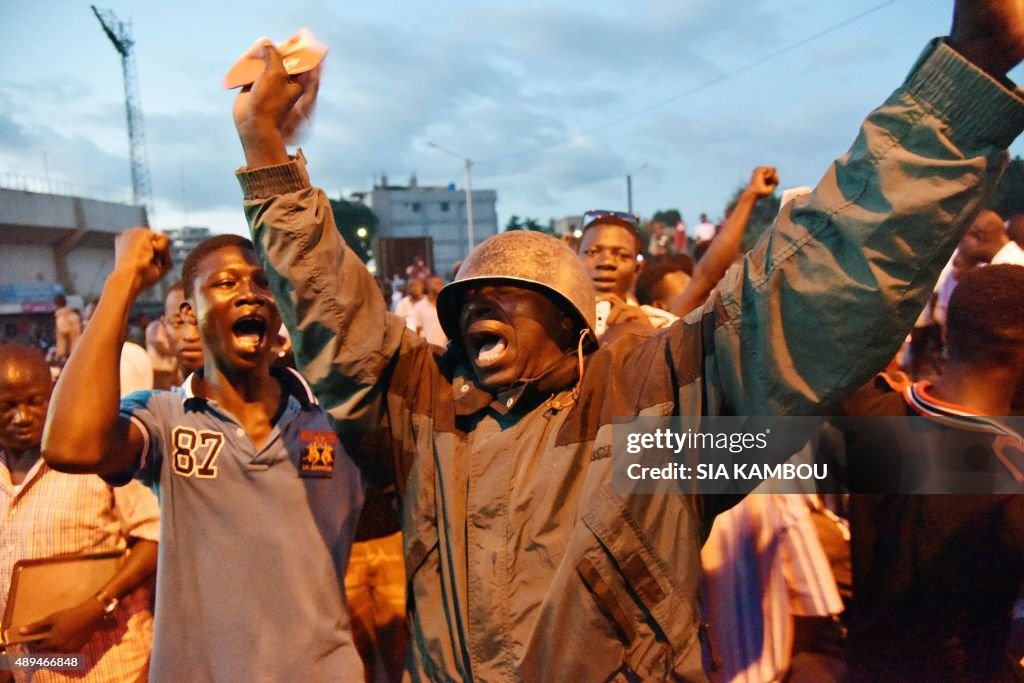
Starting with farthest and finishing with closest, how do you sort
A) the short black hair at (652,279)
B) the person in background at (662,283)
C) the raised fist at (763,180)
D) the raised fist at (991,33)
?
1. the short black hair at (652,279)
2. the person in background at (662,283)
3. the raised fist at (763,180)
4. the raised fist at (991,33)

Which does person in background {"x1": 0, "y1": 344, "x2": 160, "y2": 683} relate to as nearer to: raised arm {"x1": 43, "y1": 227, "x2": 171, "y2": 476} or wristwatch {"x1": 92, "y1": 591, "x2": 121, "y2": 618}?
wristwatch {"x1": 92, "y1": 591, "x2": 121, "y2": 618}

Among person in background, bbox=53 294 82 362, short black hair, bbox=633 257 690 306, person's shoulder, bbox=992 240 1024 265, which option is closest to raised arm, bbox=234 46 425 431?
person's shoulder, bbox=992 240 1024 265

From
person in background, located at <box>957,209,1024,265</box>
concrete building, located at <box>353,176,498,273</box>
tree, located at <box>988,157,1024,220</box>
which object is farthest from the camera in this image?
concrete building, located at <box>353,176,498,273</box>

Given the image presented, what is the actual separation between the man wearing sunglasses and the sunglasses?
2.32 metres

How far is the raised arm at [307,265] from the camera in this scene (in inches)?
70.4

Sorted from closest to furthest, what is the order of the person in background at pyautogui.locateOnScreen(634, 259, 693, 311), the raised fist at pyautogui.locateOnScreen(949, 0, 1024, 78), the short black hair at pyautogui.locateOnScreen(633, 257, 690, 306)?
1. the raised fist at pyautogui.locateOnScreen(949, 0, 1024, 78)
2. the person in background at pyautogui.locateOnScreen(634, 259, 693, 311)
3. the short black hair at pyautogui.locateOnScreen(633, 257, 690, 306)

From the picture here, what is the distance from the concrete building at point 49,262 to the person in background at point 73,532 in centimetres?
1971

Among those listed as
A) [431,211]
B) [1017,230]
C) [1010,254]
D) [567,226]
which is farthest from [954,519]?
[431,211]

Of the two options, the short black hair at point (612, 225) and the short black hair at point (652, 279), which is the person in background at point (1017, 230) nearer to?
the short black hair at point (652, 279)

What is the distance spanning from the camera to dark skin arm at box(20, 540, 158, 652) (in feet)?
8.66

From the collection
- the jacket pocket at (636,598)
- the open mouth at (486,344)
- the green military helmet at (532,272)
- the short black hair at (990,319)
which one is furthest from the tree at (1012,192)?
the jacket pocket at (636,598)

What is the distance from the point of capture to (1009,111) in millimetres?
1250

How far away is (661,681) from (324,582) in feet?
3.97

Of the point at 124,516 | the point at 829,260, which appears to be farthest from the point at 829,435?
the point at 124,516
